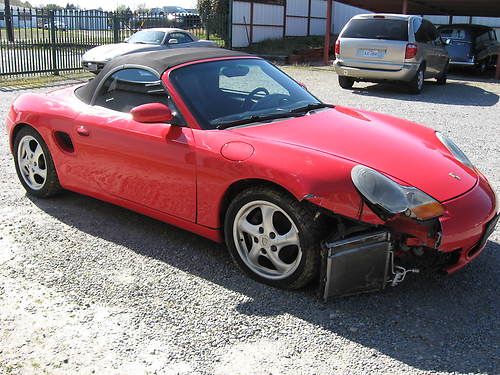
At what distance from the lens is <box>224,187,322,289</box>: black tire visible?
3.26m

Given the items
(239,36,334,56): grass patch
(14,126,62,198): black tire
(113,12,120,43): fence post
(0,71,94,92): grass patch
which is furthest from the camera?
(239,36,334,56): grass patch

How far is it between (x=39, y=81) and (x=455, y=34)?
12654mm

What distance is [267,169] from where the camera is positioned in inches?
131

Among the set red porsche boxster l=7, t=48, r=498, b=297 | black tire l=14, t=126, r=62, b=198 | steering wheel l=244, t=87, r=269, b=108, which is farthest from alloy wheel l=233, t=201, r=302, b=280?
black tire l=14, t=126, r=62, b=198

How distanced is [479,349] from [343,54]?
423 inches

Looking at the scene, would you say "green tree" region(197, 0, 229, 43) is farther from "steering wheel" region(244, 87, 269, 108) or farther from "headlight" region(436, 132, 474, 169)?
"headlight" region(436, 132, 474, 169)

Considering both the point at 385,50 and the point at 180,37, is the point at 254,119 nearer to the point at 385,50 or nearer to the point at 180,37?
the point at 385,50

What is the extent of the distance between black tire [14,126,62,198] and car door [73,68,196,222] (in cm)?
50

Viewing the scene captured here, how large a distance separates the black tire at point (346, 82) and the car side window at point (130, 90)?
10010mm

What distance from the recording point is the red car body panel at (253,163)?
3.20 meters

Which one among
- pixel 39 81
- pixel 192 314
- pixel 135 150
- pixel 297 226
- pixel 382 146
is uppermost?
pixel 382 146

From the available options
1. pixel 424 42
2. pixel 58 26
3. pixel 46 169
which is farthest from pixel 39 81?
pixel 46 169

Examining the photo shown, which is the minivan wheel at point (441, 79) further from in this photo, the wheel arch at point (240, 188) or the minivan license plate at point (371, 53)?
the wheel arch at point (240, 188)

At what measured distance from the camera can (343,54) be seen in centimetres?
1287
